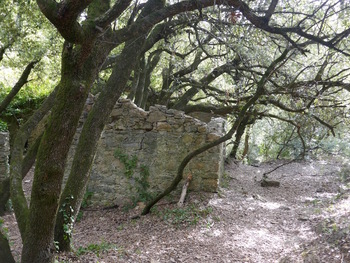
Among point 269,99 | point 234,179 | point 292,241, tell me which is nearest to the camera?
point 292,241

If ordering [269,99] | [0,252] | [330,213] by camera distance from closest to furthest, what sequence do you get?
[0,252]
[330,213]
[269,99]

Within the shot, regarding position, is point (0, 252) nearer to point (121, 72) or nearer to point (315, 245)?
point (121, 72)

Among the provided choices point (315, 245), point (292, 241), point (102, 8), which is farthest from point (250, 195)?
point (102, 8)

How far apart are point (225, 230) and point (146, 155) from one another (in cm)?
252

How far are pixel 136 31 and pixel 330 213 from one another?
14.9ft

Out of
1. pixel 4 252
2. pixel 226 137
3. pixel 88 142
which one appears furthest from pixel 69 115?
pixel 226 137

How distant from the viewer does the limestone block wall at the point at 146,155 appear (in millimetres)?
7055

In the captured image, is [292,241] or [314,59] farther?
[314,59]

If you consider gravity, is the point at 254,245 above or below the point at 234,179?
below

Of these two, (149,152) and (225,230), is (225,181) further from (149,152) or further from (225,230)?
(225,230)

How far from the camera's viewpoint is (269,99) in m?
7.46

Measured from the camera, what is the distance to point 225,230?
5.67 meters

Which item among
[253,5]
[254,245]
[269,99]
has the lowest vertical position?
[254,245]

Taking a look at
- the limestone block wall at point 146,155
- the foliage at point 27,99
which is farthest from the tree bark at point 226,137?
the foliage at point 27,99
